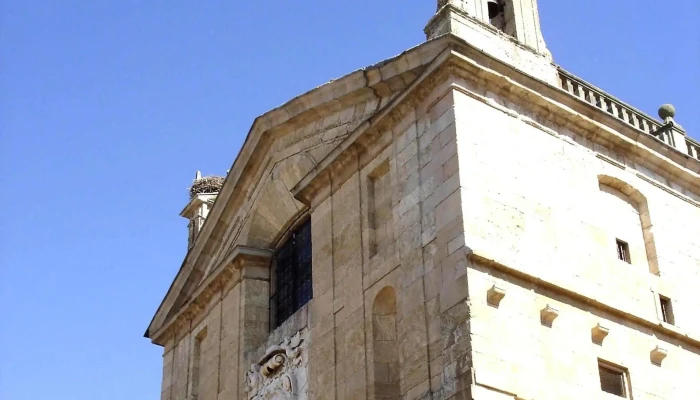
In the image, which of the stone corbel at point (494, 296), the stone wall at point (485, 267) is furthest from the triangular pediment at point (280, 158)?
the stone corbel at point (494, 296)

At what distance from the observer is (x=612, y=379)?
1756cm

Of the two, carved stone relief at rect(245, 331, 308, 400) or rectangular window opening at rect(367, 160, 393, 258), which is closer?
rectangular window opening at rect(367, 160, 393, 258)

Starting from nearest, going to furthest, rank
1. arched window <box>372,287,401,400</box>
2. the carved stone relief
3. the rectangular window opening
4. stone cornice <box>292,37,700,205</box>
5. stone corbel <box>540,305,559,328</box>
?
1. stone corbel <box>540,305,559,328</box>
2. arched window <box>372,287,401,400</box>
3. stone cornice <box>292,37,700,205</box>
4. the rectangular window opening
5. the carved stone relief

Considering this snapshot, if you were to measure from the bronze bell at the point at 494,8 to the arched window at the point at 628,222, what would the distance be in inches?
151

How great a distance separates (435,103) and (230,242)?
801 centimetres

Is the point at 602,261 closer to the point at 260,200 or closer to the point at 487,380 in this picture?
the point at 487,380

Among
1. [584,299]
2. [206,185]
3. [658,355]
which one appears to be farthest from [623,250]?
[206,185]

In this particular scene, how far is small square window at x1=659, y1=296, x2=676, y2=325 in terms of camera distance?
19.1 m

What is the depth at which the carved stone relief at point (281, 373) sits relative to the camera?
20281 mm

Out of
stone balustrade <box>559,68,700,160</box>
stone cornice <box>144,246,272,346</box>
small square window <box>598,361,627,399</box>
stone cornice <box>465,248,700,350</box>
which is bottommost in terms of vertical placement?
small square window <box>598,361,627,399</box>

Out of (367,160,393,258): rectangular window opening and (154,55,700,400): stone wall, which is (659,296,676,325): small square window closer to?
(154,55,700,400): stone wall

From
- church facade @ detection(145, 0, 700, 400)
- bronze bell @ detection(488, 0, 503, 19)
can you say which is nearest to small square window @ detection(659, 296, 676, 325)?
church facade @ detection(145, 0, 700, 400)

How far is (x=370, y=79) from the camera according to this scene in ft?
66.6

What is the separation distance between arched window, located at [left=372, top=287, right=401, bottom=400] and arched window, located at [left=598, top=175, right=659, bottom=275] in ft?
13.2
